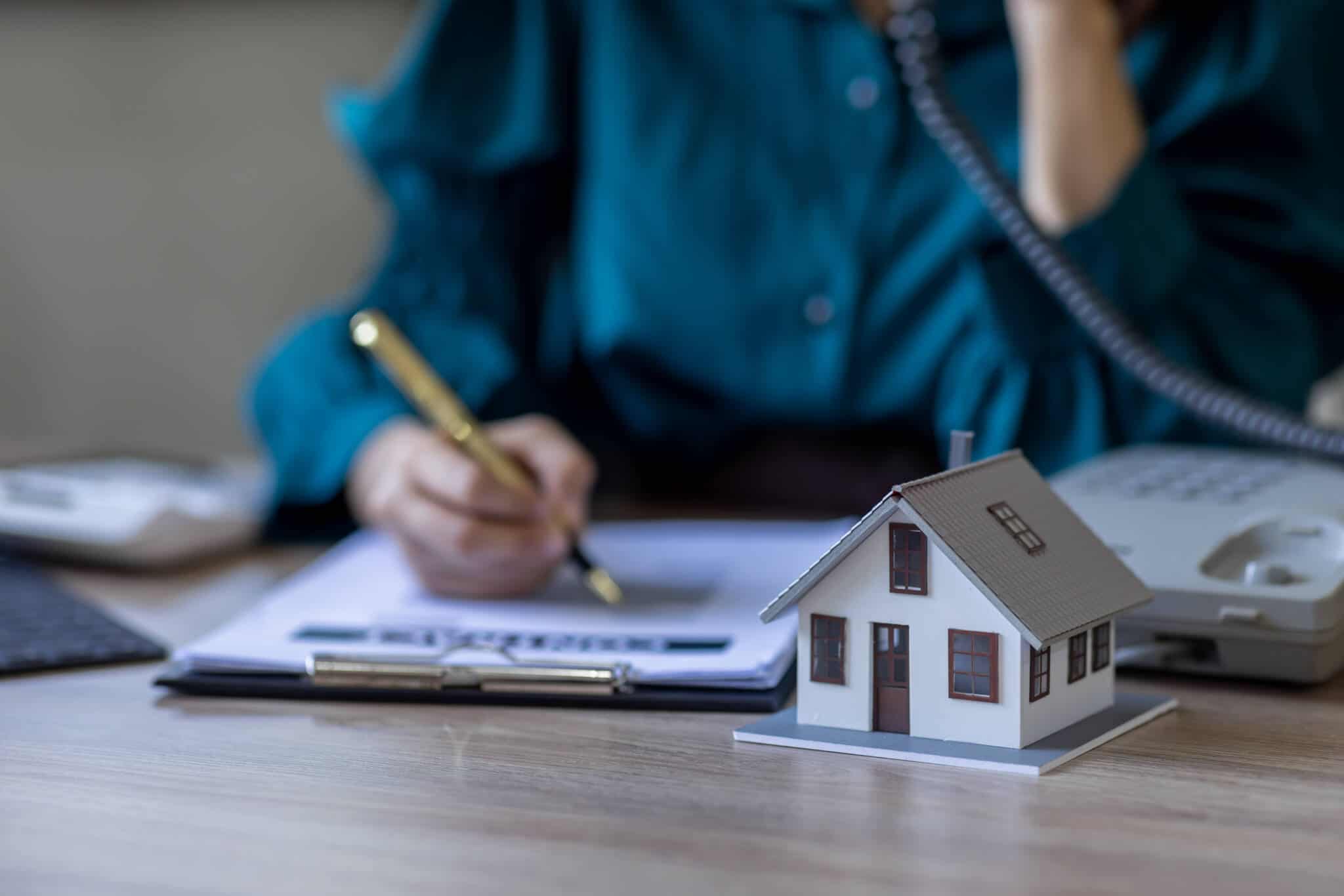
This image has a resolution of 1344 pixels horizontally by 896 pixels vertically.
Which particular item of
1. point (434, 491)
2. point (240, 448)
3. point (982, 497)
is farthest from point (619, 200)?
point (240, 448)

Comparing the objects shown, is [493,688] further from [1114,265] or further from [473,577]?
[1114,265]

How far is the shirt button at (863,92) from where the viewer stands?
96 centimetres

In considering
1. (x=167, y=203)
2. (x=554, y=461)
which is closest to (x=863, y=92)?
(x=554, y=461)

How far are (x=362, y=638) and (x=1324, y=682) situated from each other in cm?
38

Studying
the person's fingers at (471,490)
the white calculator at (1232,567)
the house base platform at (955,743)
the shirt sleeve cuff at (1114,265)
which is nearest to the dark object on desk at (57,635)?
the person's fingers at (471,490)

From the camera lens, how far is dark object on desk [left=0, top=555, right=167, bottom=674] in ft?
1.96

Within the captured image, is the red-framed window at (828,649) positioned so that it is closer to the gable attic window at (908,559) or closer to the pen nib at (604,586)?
the gable attic window at (908,559)

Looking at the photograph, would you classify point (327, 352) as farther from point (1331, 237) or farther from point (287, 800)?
point (1331, 237)

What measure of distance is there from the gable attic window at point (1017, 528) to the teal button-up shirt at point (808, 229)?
453mm

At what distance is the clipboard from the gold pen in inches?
6.0

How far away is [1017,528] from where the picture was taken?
1.53 feet

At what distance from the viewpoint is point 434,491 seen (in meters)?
0.73

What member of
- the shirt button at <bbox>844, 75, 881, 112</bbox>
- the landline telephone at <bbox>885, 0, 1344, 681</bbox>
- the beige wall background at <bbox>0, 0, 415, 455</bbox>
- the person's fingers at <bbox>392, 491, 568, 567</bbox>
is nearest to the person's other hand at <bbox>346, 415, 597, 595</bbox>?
the person's fingers at <bbox>392, 491, 568, 567</bbox>

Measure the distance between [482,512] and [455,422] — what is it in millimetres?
53
